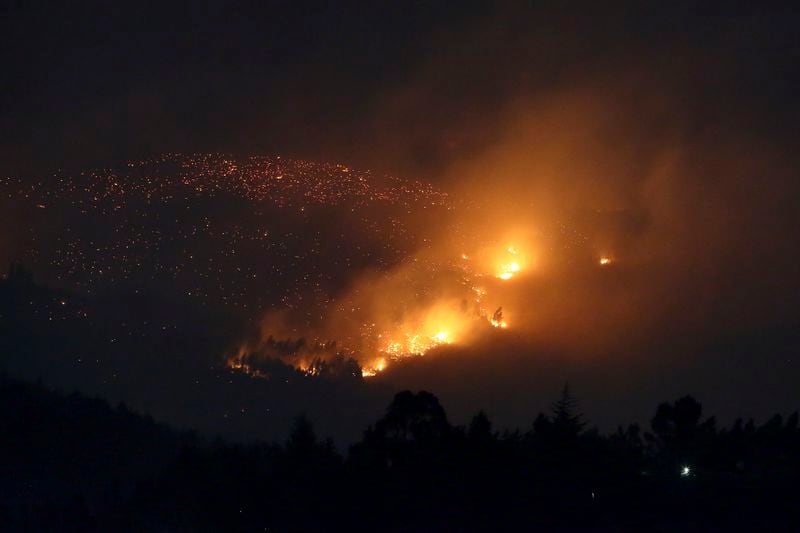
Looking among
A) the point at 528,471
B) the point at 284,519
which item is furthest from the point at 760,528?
the point at 284,519

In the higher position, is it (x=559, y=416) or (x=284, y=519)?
(x=559, y=416)

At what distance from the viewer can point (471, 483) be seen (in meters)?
64.9

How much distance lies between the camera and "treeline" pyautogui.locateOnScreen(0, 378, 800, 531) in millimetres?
62719

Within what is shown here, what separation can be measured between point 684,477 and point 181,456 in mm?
31577

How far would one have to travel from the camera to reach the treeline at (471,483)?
2469 inches

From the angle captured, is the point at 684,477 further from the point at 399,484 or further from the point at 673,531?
the point at 399,484

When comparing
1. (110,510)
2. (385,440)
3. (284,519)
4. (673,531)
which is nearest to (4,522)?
(110,510)

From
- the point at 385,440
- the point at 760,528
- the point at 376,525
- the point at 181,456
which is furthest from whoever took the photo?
the point at 181,456

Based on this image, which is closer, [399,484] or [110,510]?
[399,484]

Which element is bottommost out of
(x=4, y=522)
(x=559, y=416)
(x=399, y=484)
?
(x=4, y=522)

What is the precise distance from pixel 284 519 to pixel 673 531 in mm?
21513

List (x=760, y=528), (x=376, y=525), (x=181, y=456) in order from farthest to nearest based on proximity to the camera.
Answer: (x=181, y=456) < (x=376, y=525) < (x=760, y=528)

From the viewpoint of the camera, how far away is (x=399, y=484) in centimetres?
6562

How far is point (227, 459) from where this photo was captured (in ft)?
241
